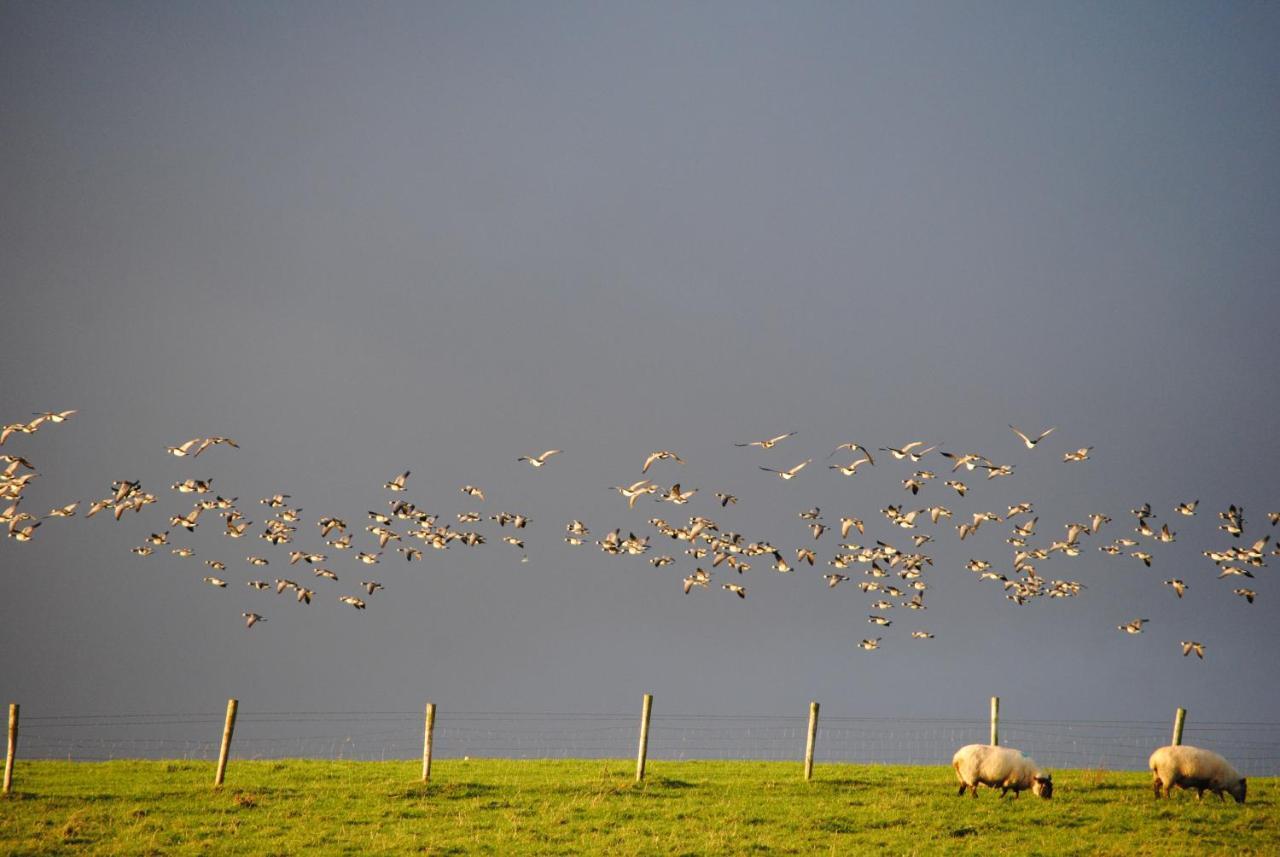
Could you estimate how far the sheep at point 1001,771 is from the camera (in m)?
29.5

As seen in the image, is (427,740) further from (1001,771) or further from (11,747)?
(1001,771)

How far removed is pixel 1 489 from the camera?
3095 cm

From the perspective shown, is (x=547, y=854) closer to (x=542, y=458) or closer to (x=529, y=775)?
(x=529, y=775)

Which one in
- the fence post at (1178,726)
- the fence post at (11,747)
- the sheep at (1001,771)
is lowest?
the fence post at (11,747)

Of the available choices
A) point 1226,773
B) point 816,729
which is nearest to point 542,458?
point 816,729

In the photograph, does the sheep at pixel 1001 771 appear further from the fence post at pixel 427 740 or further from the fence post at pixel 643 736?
the fence post at pixel 427 740

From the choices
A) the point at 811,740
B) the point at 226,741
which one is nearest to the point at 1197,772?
the point at 811,740

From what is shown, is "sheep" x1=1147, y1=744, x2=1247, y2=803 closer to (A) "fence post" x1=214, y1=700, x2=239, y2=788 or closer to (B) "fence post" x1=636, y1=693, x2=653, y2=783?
(B) "fence post" x1=636, y1=693, x2=653, y2=783

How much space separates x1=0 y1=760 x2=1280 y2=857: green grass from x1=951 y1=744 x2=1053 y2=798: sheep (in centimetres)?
55

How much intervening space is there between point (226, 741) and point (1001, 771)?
73.9 ft

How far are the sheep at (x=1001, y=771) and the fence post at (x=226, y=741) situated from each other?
2128cm

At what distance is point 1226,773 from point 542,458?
876 inches

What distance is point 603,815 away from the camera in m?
27.5

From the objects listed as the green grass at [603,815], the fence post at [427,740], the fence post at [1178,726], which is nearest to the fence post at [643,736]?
the green grass at [603,815]
